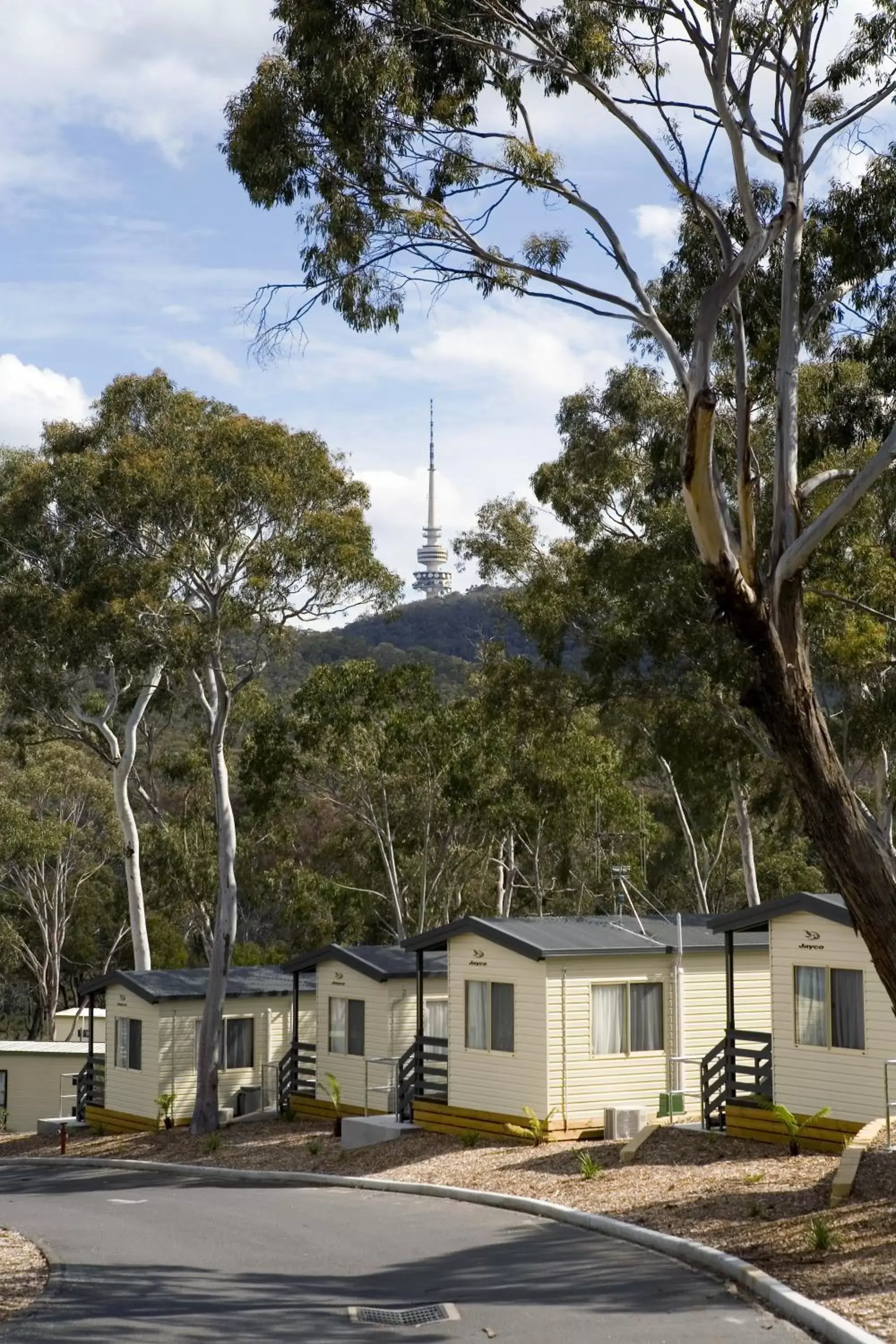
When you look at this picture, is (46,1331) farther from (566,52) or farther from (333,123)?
(566,52)

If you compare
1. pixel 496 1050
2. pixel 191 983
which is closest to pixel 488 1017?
pixel 496 1050

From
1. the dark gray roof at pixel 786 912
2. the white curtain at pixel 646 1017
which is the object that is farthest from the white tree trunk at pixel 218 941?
the dark gray roof at pixel 786 912

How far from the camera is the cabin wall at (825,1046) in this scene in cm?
1838

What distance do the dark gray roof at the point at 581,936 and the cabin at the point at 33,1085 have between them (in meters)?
16.3

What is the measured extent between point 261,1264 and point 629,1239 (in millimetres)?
3353

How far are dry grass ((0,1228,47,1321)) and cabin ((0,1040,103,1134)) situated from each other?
2219 cm

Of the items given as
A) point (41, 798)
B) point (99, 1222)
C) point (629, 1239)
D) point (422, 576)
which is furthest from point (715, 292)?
point (422, 576)

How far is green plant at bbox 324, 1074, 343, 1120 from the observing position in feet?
86.5

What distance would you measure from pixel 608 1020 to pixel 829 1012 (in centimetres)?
429

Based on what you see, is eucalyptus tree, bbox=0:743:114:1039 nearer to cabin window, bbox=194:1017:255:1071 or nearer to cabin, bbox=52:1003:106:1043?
cabin, bbox=52:1003:106:1043

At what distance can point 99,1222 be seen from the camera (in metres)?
16.9

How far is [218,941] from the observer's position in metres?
28.7

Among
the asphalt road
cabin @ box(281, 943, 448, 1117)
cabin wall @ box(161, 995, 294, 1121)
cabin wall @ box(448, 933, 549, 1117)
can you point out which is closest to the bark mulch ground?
the asphalt road

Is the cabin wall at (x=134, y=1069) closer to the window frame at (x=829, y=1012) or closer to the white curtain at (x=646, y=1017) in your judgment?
the white curtain at (x=646, y=1017)
